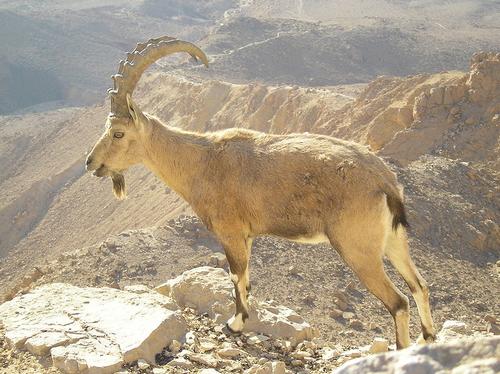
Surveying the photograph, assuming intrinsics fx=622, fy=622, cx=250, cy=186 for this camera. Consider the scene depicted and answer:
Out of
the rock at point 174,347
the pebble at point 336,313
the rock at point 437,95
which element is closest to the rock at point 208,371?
the rock at point 174,347

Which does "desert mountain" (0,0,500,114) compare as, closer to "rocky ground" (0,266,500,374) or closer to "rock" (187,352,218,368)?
"rocky ground" (0,266,500,374)

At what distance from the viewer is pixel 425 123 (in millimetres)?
22328

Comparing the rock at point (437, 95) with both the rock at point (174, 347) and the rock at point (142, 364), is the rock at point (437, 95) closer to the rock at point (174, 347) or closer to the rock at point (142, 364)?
the rock at point (174, 347)

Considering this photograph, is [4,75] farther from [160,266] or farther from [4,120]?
[160,266]

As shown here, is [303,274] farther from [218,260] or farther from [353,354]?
[353,354]

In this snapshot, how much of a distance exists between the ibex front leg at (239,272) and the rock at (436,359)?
4788mm

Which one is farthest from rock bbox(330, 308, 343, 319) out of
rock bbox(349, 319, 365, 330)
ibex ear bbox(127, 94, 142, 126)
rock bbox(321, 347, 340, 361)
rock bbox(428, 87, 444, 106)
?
rock bbox(428, 87, 444, 106)

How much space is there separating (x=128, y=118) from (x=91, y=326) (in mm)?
2759


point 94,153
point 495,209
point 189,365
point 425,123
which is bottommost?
point 495,209

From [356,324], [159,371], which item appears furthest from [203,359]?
[356,324]

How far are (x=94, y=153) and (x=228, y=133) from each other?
6.11 ft

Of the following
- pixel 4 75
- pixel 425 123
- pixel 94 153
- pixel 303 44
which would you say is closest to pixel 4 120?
pixel 4 75

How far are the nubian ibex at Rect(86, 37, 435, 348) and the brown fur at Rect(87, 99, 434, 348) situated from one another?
0.01m

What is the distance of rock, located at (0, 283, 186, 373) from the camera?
634cm
